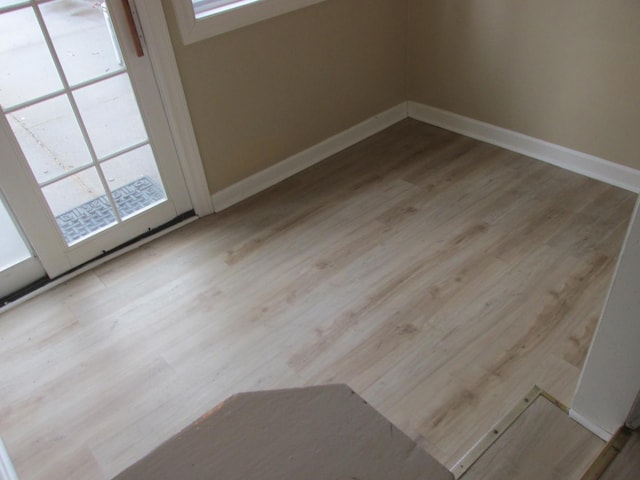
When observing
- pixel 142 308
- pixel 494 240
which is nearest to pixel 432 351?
pixel 494 240

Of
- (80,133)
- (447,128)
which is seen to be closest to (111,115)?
(80,133)

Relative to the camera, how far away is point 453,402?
174 centimetres

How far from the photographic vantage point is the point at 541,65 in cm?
266

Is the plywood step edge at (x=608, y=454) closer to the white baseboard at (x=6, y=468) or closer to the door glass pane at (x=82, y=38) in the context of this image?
the white baseboard at (x=6, y=468)

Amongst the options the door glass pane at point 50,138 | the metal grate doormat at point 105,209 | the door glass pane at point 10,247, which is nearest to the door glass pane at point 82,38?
the door glass pane at point 50,138

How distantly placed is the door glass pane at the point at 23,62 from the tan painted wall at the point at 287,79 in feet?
1.69

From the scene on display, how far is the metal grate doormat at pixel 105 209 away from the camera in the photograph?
8.00ft

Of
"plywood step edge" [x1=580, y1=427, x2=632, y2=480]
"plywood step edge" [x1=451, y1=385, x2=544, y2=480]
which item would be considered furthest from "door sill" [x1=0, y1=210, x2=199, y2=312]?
"plywood step edge" [x1=580, y1=427, x2=632, y2=480]

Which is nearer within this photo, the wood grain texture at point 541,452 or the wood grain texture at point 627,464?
the wood grain texture at point 627,464

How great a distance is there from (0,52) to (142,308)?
43.1 inches

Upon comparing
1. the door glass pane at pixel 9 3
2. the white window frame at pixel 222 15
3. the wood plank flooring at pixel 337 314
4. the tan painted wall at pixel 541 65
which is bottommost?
the wood plank flooring at pixel 337 314

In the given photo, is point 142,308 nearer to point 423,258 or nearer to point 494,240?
point 423,258

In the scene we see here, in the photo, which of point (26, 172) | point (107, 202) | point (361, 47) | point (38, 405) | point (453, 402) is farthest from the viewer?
point (361, 47)

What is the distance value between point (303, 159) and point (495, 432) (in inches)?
74.3
